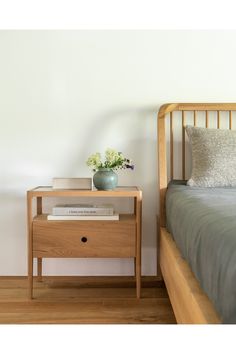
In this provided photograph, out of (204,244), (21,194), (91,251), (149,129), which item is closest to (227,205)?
(204,244)

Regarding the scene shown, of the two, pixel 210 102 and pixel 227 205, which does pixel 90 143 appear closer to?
pixel 210 102

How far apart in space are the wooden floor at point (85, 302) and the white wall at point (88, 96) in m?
0.10

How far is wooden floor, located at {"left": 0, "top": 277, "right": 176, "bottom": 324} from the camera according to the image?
1499 mm

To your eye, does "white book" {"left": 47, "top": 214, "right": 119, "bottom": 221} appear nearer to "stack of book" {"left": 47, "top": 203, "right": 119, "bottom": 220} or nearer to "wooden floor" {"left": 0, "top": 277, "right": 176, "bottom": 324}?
"stack of book" {"left": 47, "top": 203, "right": 119, "bottom": 220}

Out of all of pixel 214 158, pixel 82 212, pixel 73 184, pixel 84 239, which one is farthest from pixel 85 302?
pixel 214 158

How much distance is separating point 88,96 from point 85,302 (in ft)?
3.46

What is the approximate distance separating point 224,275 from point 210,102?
1432mm

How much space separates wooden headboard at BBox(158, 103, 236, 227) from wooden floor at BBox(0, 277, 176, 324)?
384 mm

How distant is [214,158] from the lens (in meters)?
1.65

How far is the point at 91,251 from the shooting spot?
1678mm

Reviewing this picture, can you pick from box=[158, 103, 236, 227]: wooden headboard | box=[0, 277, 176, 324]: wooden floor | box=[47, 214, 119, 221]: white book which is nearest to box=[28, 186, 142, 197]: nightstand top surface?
box=[47, 214, 119, 221]: white book

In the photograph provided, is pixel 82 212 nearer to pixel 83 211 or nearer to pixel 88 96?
pixel 83 211

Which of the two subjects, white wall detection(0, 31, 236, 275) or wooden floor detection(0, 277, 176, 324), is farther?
white wall detection(0, 31, 236, 275)

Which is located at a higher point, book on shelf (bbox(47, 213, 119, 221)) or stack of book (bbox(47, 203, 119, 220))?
stack of book (bbox(47, 203, 119, 220))
